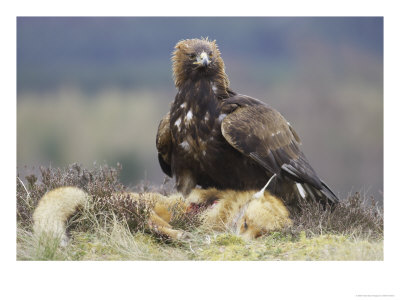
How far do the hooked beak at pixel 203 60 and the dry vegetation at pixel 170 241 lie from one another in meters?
1.56

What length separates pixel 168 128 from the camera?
7.46 metres

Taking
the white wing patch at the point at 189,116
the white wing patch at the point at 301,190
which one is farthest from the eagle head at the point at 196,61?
the white wing patch at the point at 301,190

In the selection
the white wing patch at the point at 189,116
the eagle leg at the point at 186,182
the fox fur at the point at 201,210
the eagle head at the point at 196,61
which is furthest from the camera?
the eagle leg at the point at 186,182

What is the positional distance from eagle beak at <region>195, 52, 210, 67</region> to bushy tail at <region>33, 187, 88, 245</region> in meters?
1.78

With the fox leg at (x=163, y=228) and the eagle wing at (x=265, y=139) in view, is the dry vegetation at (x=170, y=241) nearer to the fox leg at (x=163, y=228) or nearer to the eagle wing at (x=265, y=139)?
the fox leg at (x=163, y=228)

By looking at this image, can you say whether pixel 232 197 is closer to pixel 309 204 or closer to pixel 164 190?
pixel 309 204

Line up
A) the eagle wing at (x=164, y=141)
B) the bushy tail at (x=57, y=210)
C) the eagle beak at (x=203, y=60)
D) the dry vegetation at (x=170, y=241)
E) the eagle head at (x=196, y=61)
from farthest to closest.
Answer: the eagle wing at (x=164, y=141)
the eagle head at (x=196, y=61)
the eagle beak at (x=203, y=60)
the bushy tail at (x=57, y=210)
the dry vegetation at (x=170, y=241)

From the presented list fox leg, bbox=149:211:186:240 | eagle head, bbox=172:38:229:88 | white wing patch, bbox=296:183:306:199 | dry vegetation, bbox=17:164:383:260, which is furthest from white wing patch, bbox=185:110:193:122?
white wing patch, bbox=296:183:306:199

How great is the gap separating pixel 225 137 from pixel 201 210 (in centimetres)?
80

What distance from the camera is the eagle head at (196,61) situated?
6.85 metres

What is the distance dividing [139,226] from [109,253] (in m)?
0.39

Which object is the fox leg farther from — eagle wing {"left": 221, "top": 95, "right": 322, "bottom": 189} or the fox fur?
eagle wing {"left": 221, "top": 95, "right": 322, "bottom": 189}

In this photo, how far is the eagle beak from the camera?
672cm

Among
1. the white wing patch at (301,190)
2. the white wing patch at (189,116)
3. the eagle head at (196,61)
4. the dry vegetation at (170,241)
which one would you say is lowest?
the dry vegetation at (170,241)
